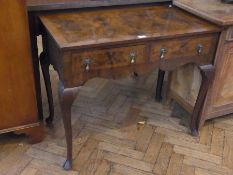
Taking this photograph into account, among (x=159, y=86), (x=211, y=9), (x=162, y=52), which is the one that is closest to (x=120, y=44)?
(x=162, y=52)

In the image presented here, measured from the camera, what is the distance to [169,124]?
192 cm

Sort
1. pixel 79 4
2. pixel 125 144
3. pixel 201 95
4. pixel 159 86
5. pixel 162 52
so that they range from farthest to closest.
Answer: pixel 159 86 → pixel 125 144 → pixel 201 95 → pixel 79 4 → pixel 162 52

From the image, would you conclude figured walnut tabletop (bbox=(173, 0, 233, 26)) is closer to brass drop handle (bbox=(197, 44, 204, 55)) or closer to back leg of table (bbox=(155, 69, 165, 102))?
brass drop handle (bbox=(197, 44, 204, 55))

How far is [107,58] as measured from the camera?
1.29 m

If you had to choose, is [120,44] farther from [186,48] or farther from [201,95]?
[201,95]

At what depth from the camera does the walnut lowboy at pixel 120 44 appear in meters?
1.24

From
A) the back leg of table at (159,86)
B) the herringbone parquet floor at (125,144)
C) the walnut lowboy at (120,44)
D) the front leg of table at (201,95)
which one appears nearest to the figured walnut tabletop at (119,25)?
the walnut lowboy at (120,44)

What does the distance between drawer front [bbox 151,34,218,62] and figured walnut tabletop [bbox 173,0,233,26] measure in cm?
9

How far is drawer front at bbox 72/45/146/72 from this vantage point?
1.24 m

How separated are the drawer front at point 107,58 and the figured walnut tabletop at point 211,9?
410mm

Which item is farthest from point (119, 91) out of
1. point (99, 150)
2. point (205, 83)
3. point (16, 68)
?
point (16, 68)

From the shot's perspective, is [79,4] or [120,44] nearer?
[120,44]

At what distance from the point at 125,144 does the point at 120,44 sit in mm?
698

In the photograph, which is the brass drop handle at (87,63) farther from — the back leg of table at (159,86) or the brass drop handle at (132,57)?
the back leg of table at (159,86)
